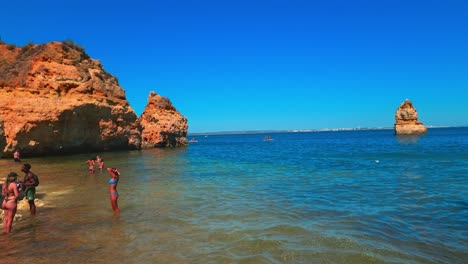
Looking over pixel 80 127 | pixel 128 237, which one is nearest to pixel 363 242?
pixel 128 237

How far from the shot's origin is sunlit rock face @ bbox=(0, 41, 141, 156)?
1165 inches

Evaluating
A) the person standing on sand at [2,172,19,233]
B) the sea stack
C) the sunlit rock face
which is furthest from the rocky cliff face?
the sea stack

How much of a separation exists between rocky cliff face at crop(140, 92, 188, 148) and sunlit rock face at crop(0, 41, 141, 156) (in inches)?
550

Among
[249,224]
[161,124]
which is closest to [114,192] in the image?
[249,224]

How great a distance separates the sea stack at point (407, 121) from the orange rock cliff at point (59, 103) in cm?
6959

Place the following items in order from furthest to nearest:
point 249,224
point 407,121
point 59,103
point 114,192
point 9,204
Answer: point 407,121 < point 59,103 < point 114,192 < point 249,224 < point 9,204

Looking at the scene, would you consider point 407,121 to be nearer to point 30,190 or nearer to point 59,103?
point 59,103

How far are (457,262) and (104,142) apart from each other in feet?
123

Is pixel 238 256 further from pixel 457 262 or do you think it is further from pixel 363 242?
pixel 457 262

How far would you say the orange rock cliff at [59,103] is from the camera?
29.6m

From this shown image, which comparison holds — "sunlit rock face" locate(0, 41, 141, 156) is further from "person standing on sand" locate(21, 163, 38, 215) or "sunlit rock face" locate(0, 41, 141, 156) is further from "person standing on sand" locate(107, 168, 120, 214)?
"person standing on sand" locate(107, 168, 120, 214)

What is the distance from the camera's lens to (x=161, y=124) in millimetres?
57938

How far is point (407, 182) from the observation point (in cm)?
1689

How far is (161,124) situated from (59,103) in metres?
26.7
